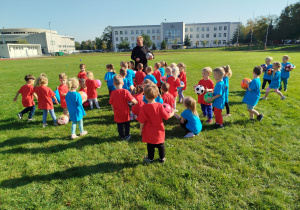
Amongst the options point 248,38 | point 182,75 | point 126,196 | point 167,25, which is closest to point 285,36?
point 248,38

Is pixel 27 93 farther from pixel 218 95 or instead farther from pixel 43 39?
pixel 43 39

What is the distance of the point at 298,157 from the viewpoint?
3988 millimetres

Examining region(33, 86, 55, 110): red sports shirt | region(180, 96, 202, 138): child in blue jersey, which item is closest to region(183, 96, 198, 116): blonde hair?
region(180, 96, 202, 138): child in blue jersey

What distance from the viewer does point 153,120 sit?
3.61m

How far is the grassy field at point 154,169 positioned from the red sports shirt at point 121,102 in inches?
29.4

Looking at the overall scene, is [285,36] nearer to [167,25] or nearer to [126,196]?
[167,25]

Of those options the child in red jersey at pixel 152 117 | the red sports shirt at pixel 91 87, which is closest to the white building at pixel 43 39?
the red sports shirt at pixel 91 87

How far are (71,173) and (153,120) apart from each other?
6.83ft

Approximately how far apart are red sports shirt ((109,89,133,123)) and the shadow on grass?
4.04 ft

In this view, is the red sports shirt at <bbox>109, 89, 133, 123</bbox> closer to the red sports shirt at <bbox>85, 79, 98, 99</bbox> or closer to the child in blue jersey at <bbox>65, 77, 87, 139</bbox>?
the child in blue jersey at <bbox>65, 77, 87, 139</bbox>

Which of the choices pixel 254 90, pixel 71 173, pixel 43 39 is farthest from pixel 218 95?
pixel 43 39

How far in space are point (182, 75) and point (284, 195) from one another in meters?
5.41

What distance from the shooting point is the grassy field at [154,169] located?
304cm

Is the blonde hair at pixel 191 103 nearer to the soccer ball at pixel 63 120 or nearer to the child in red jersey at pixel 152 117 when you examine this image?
the child in red jersey at pixel 152 117
